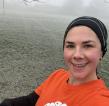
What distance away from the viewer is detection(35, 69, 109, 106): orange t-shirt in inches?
66.7

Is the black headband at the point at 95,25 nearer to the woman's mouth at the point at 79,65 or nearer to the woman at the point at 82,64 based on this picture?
the woman at the point at 82,64

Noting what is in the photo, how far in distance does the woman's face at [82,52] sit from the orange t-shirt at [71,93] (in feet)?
0.20

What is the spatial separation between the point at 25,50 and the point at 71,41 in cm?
515

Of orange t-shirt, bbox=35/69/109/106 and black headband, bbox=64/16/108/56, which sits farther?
black headband, bbox=64/16/108/56

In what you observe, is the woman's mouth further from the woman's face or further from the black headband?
the black headband

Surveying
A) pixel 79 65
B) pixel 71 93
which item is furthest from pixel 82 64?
pixel 71 93

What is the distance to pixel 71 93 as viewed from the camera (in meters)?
1.83

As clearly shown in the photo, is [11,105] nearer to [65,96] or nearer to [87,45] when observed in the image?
[65,96]

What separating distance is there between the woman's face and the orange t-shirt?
2.3 inches

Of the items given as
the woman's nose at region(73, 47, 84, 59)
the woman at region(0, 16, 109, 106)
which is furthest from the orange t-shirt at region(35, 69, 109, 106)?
the woman's nose at region(73, 47, 84, 59)

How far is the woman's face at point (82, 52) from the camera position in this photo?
1.80 meters

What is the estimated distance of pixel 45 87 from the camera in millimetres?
2096

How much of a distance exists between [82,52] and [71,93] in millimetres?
213

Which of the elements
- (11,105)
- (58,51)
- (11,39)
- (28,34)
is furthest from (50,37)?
(11,105)
